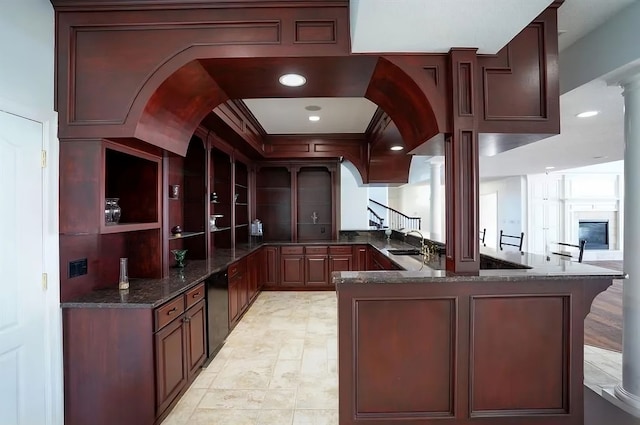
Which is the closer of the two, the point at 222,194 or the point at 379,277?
the point at 379,277

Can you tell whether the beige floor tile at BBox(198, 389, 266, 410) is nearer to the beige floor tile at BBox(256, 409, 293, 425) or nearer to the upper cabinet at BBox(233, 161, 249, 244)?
the beige floor tile at BBox(256, 409, 293, 425)

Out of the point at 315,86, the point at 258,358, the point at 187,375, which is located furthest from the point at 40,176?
the point at 258,358

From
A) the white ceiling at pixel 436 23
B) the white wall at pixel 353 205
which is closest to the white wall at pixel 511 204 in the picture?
the white wall at pixel 353 205

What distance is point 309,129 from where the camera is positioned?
5.18 m

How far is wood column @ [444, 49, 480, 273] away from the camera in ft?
6.61

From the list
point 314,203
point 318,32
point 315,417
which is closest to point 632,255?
point 315,417

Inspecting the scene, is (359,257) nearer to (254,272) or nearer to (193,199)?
(254,272)

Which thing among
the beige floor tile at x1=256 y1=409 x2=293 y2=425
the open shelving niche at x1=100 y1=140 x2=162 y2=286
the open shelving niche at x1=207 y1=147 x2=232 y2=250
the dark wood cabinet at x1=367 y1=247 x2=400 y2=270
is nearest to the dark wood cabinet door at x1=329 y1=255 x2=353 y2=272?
the dark wood cabinet at x1=367 y1=247 x2=400 y2=270

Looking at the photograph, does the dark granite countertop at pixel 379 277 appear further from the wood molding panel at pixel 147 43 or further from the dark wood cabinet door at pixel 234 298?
the wood molding panel at pixel 147 43

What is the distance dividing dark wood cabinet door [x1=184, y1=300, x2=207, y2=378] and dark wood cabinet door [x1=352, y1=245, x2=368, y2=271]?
10.4ft

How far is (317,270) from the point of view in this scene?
5598 mm

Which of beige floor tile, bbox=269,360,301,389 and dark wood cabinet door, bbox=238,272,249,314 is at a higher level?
dark wood cabinet door, bbox=238,272,249,314

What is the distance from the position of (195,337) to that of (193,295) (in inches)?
13.7

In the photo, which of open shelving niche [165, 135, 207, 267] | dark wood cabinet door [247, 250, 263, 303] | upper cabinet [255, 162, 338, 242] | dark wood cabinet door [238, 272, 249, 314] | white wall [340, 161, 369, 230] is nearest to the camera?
open shelving niche [165, 135, 207, 267]
